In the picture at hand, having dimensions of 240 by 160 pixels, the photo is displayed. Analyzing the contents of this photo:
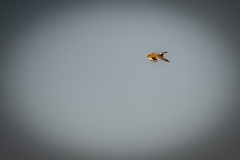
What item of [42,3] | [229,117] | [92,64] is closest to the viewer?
[42,3]

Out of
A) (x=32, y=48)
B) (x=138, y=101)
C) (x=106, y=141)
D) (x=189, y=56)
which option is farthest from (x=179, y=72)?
(x=32, y=48)

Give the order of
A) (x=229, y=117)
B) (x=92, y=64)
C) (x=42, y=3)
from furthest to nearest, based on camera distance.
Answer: (x=229, y=117)
(x=92, y=64)
(x=42, y=3)

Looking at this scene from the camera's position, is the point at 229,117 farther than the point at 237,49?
Yes

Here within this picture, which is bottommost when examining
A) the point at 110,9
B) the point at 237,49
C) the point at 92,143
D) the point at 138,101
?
the point at 92,143

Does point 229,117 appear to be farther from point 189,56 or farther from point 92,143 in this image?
point 92,143

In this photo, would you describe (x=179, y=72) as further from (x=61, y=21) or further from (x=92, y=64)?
(x=61, y=21)

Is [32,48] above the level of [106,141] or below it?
above

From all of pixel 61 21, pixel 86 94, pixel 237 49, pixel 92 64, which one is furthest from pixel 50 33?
pixel 237 49

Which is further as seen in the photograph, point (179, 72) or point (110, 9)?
point (179, 72)

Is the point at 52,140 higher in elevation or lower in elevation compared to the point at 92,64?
lower
